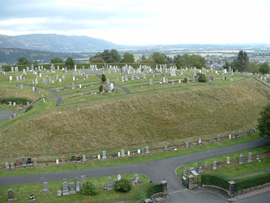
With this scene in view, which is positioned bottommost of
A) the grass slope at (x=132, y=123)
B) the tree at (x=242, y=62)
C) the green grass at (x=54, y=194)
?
the green grass at (x=54, y=194)

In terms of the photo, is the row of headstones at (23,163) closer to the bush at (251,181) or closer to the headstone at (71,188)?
the headstone at (71,188)

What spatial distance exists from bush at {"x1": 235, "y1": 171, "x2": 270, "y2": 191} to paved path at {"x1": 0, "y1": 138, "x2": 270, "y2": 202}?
2.12m

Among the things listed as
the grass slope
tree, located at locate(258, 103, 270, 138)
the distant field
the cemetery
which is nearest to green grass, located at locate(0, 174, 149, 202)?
the cemetery

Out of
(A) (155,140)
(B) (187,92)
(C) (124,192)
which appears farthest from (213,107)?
(C) (124,192)

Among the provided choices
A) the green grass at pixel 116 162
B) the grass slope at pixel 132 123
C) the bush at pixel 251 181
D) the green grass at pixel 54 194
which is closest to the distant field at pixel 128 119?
the grass slope at pixel 132 123

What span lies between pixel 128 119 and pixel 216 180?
655 inches

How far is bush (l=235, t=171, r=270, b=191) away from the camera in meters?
23.2

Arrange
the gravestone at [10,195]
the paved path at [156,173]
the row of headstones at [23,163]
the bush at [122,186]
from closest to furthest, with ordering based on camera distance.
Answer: the gravestone at [10,195] < the bush at [122,186] < the paved path at [156,173] < the row of headstones at [23,163]

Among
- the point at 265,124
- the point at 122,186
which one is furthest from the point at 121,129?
the point at 265,124

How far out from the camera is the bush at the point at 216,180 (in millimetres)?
23547

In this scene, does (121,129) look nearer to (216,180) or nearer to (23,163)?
(23,163)

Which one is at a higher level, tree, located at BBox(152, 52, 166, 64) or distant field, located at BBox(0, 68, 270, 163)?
tree, located at BBox(152, 52, 166, 64)

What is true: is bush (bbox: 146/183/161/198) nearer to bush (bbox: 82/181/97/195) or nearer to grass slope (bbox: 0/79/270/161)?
bush (bbox: 82/181/97/195)

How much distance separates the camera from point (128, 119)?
3762 centimetres
